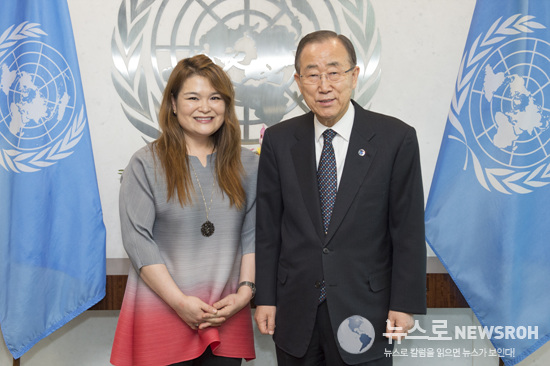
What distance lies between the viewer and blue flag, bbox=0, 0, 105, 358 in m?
2.32

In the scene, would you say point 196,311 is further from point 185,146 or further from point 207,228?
point 185,146

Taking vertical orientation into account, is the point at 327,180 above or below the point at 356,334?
above

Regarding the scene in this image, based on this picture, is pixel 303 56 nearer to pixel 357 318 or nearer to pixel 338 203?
pixel 338 203

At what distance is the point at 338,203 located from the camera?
1605mm

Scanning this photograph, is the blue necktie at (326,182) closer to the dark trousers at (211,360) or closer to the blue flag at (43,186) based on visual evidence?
the dark trousers at (211,360)

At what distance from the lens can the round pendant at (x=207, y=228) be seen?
1.79 m

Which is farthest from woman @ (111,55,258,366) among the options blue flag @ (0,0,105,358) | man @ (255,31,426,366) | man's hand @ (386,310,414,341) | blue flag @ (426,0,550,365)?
blue flag @ (426,0,550,365)

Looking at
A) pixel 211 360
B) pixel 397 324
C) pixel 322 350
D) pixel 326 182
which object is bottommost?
pixel 211 360

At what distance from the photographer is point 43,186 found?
2361 millimetres

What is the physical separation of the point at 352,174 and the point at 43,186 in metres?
1.48

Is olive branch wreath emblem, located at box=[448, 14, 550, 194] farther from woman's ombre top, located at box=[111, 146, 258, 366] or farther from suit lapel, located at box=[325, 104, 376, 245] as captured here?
woman's ombre top, located at box=[111, 146, 258, 366]

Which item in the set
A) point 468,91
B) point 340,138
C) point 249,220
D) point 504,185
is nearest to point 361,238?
point 340,138

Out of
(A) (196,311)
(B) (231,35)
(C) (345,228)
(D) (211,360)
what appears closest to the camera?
(C) (345,228)

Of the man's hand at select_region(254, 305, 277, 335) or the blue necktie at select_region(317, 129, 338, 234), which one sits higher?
the blue necktie at select_region(317, 129, 338, 234)
